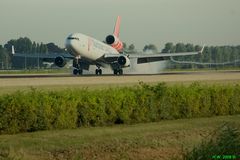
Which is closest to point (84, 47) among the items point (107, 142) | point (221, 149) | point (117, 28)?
point (117, 28)

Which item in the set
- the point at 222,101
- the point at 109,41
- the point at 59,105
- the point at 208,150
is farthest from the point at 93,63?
the point at 208,150

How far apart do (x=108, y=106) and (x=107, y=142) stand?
3359 mm

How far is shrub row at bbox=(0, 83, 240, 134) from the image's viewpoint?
59.6ft

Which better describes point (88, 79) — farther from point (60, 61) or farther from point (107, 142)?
point (107, 142)

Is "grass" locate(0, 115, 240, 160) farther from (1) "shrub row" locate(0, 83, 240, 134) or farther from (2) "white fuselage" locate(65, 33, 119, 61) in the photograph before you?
(2) "white fuselage" locate(65, 33, 119, 61)

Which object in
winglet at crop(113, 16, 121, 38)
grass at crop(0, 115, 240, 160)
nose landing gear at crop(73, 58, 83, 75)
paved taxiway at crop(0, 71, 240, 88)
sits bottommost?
grass at crop(0, 115, 240, 160)

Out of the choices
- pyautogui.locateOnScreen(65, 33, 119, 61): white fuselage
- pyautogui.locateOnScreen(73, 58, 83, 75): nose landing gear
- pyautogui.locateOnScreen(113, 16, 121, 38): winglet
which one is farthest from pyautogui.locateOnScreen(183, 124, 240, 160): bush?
pyautogui.locateOnScreen(113, 16, 121, 38): winglet

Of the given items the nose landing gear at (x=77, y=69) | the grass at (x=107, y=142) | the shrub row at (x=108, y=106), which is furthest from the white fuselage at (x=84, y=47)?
the grass at (x=107, y=142)

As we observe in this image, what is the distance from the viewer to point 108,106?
2034cm

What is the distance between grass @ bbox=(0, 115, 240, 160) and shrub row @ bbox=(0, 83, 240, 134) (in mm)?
468

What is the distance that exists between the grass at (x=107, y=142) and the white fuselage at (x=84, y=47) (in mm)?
43694

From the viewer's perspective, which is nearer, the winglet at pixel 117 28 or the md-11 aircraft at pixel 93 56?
the md-11 aircraft at pixel 93 56

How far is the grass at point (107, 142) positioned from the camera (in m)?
15.9

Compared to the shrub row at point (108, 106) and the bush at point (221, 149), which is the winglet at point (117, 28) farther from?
the bush at point (221, 149)
